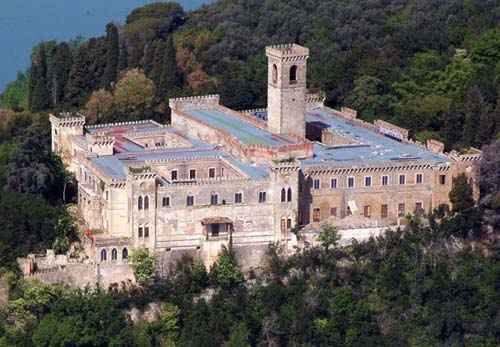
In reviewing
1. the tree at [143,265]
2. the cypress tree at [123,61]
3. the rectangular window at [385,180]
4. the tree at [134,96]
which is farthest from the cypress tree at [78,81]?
the tree at [143,265]

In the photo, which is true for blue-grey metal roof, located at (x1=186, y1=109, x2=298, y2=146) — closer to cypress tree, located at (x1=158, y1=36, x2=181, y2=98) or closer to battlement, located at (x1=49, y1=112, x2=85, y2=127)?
battlement, located at (x1=49, y1=112, x2=85, y2=127)

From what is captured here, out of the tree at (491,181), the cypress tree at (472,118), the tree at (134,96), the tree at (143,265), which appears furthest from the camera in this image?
the tree at (134,96)

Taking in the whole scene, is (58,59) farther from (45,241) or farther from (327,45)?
(45,241)

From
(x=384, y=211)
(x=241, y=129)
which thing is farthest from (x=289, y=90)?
(x=384, y=211)

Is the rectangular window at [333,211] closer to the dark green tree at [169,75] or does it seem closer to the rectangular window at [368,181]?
the rectangular window at [368,181]

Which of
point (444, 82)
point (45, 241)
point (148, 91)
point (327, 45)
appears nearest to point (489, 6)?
point (327, 45)

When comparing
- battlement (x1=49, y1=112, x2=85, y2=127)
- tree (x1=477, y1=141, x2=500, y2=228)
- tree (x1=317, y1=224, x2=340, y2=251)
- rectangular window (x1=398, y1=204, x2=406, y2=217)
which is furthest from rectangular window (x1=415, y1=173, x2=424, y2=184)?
battlement (x1=49, y1=112, x2=85, y2=127)
